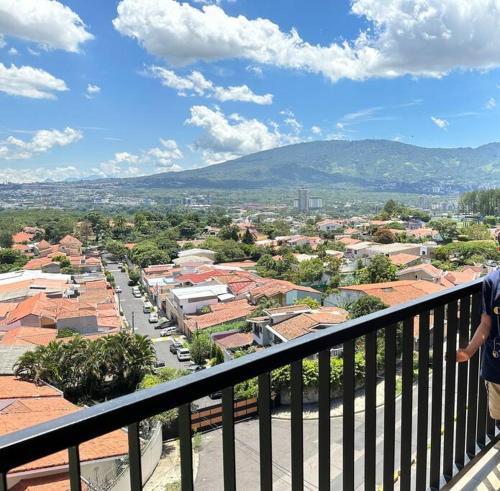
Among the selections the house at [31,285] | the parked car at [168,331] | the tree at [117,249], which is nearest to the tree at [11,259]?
the house at [31,285]

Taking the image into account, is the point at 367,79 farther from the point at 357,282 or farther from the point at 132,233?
the point at 357,282

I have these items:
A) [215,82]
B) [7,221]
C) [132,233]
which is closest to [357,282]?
[132,233]

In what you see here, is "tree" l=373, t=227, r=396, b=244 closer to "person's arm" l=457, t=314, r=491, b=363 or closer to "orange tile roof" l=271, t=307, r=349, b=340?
"orange tile roof" l=271, t=307, r=349, b=340

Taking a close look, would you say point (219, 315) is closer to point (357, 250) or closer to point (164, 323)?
point (164, 323)

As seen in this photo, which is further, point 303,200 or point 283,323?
point 303,200

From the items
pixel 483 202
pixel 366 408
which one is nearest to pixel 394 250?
pixel 483 202

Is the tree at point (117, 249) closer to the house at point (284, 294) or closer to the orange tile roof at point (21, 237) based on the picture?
the orange tile roof at point (21, 237)
